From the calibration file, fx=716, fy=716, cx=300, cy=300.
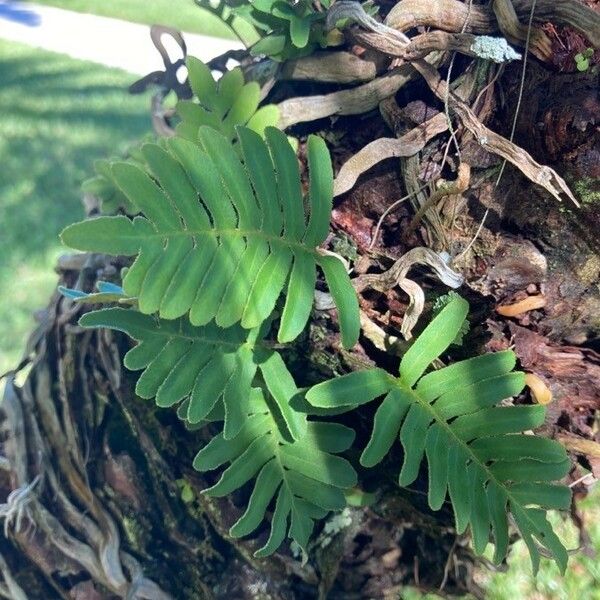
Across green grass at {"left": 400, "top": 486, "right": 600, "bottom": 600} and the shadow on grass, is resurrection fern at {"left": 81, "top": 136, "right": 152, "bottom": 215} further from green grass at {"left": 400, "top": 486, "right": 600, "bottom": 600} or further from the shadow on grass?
the shadow on grass

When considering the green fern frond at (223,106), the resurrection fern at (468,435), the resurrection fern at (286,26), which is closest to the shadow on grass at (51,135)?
the green fern frond at (223,106)

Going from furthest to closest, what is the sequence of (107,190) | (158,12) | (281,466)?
(158,12), (107,190), (281,466)

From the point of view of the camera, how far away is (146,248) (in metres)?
1.05

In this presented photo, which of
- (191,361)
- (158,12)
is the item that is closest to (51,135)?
(158,12)

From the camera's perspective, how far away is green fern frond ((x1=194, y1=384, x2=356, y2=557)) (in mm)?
1249

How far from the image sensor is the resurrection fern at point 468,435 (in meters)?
1.15

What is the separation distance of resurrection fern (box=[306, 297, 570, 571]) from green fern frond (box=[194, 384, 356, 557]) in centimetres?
11

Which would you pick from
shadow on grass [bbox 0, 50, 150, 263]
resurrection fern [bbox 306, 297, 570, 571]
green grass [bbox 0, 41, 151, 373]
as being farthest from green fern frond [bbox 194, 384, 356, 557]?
shadow on grass [bbox 0, 50, 150, 263]

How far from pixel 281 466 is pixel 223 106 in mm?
722

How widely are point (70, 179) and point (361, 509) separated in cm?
265

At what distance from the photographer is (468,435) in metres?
1.20

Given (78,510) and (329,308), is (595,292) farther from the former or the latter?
(78,510)

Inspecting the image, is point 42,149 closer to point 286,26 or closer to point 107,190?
point 107,190

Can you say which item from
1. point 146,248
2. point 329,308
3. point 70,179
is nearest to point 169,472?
point 329,308
